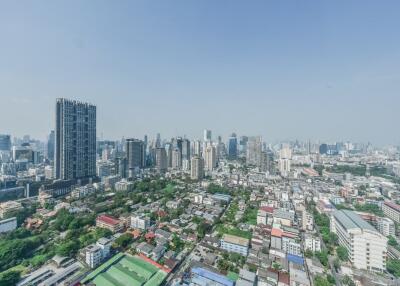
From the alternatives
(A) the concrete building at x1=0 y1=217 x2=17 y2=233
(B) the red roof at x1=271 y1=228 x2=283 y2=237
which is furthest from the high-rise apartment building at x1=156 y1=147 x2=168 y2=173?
(B) the red roof at x1=271 y1=228 x2=283 y2=237

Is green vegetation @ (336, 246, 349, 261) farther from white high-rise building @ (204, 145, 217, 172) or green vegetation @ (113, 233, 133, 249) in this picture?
white high-rise building @ (204, 145, 217, 172)

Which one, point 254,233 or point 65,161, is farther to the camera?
point 65,161

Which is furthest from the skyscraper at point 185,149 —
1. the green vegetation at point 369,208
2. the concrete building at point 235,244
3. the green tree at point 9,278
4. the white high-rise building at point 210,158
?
the green tree at point 9,278

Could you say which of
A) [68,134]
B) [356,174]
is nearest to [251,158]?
[356,174]

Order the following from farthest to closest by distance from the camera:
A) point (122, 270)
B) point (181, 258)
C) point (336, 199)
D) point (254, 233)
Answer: point (336, 199)
point (254, 233)
point (181, 258)
point (122, 270)

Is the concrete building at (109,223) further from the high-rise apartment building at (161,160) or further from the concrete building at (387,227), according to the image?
the high-rise apartment building at (161,160)

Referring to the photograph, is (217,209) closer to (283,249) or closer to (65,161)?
(283,249)

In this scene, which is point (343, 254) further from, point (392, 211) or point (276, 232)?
point (392, 211)
